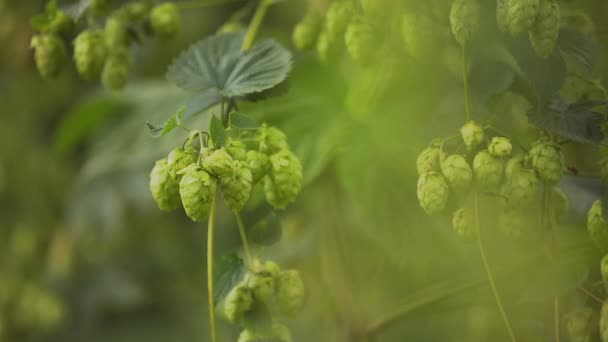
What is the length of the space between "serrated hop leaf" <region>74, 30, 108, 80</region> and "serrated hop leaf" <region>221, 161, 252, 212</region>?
38 cm

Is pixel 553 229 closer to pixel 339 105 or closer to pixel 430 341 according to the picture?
pixel 339 105

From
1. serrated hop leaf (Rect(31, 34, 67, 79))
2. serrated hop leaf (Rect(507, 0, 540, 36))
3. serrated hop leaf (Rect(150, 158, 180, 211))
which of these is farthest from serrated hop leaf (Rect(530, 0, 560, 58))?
serrated hop leaf (Rect(31, 34, 67, 79))

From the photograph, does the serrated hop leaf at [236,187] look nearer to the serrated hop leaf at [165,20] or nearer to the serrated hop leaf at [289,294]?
the serrated hop leaf at [289,294]

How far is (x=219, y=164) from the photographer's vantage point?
0.74 meters

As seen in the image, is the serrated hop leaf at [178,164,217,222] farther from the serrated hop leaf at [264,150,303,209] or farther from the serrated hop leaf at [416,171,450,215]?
the serrated hop leaf at [416,171,450,215]

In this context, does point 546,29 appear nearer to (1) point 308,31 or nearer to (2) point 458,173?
(2) point 458,173

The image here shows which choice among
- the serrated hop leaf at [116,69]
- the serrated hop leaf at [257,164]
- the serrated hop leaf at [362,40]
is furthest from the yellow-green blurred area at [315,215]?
the serrated hop leaf at [257,164]

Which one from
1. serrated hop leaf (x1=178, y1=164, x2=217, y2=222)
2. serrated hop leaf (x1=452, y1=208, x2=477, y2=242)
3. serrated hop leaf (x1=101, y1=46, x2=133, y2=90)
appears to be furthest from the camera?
serrated hop leaf (x1=101, y1=46, x2=133, y2=90)

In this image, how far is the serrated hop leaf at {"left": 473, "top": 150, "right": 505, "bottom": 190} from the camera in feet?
2.61

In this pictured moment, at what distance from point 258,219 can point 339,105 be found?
41 centimetres

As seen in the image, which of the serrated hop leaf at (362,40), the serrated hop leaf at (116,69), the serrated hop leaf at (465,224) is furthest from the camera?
Answer: the serrated hop leaf at (116,69)

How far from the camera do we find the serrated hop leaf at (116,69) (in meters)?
1.07

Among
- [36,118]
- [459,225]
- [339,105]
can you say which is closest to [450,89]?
[339,105]

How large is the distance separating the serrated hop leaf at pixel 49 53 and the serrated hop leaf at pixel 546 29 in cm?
64
